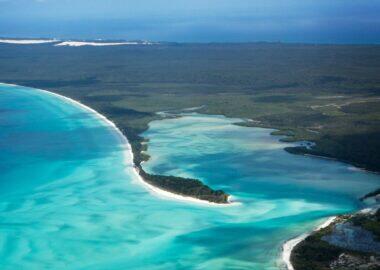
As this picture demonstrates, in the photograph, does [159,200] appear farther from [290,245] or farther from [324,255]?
[324,255]

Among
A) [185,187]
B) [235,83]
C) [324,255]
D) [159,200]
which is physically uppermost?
[235,83]

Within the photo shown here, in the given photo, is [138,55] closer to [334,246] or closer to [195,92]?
[195,92]

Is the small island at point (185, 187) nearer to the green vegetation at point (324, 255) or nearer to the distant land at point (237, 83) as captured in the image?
the green vegetation at point (324, 255)

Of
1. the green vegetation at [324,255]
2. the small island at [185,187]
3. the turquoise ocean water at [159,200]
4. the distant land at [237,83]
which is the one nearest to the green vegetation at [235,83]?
the distant land at [237,83]

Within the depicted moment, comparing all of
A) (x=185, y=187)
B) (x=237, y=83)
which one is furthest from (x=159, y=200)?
(x=237, y=83)

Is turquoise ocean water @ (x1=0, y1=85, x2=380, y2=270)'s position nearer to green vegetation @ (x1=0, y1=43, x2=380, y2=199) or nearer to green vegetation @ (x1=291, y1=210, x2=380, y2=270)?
green vegetation @ (x1=291, y1=210, x2=380, y2=270)

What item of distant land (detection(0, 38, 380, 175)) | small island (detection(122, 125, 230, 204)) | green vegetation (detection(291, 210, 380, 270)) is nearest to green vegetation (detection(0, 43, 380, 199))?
distant land (detection(0, 38, 380, 175))

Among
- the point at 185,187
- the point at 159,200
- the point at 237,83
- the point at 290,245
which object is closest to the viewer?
the point at 290,245
